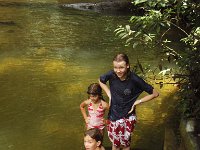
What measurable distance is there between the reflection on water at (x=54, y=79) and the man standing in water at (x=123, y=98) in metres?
1.11

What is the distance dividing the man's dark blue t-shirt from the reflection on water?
128 centimetres

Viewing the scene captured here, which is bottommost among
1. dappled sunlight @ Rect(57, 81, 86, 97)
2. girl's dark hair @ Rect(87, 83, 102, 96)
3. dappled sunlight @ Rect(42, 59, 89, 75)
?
dappled sunlight @ Rect(57, 81, 86, 97)

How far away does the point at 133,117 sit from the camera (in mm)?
4621

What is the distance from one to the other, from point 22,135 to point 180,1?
326 centimetres

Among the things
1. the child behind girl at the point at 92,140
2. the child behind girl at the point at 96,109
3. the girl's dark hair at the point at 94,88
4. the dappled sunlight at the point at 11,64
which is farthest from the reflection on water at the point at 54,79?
the child behind girl at the point at 92,140

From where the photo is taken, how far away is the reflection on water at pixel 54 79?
19.8ft

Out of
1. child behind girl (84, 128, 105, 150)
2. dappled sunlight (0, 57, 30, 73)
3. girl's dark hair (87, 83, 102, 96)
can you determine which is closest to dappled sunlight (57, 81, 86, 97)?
dappled sunlight (0, 57, 30, 73)

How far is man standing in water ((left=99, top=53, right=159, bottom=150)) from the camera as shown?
450 cm

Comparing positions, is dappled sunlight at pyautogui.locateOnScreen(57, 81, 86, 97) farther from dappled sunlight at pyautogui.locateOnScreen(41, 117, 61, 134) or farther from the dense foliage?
the dense foliage

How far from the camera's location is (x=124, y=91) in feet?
14.8

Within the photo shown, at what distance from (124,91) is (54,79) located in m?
4.17

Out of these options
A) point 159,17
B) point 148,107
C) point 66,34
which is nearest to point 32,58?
point 66,34

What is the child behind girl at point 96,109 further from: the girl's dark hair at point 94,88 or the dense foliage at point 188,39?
the dense foliage at point 188,39

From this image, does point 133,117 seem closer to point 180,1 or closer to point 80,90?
point 180,1
